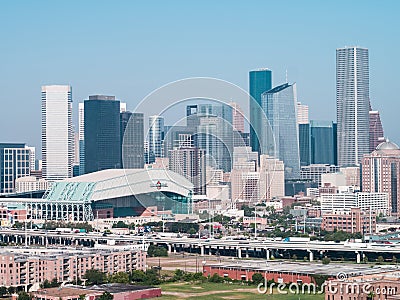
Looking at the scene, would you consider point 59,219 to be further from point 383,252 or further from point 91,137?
point 91,137

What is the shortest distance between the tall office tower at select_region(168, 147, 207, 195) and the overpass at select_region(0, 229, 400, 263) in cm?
641

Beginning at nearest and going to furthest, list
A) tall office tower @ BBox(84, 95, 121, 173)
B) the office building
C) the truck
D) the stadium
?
1. the truck
2. the stadium
3. tall office tower @ BBox(84, 95, 121, 173)
4. the office building

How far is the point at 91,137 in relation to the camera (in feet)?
179

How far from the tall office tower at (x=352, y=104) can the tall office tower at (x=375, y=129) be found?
25.2 inches

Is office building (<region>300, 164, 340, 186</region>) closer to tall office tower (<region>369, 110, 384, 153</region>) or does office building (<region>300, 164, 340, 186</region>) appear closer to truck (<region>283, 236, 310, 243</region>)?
tall office tower (<region>369, 110, 384, 153</region>)

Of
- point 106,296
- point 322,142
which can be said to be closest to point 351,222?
point 106,296

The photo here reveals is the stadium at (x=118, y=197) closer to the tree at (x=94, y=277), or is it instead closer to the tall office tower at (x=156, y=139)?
the tall office tower at (x=156, y=139)

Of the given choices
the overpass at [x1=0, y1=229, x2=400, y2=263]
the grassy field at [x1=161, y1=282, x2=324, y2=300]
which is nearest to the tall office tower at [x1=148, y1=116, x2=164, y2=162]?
the overpass at [x1=0, y1=229, x2=400, y2=263]

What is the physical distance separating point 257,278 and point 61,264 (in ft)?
11.6

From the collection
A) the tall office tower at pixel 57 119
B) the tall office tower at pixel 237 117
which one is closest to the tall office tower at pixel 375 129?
the tall office tower at pixel 57 119

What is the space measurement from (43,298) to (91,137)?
38.7 metres

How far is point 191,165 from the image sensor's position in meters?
36.0

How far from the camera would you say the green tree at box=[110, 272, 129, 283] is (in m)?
18.3

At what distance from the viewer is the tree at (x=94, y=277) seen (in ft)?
60.3
